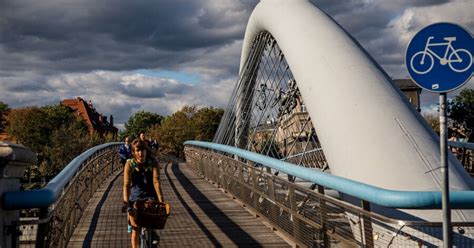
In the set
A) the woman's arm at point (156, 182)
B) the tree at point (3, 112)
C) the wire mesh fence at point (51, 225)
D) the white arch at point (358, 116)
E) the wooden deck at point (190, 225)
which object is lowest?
the wooden deck at point (190, 225)

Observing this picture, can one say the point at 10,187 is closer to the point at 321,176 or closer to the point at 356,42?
the point at 321,176

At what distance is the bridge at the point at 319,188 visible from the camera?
14.2ft

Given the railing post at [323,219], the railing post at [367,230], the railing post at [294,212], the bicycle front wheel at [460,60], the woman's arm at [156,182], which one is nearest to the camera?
the bicycle front wheel at [460,60]

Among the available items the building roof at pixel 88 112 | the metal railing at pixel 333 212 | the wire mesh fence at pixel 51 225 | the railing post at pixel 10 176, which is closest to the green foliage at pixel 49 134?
the building roof at pixel 88 112

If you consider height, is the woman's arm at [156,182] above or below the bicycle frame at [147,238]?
above

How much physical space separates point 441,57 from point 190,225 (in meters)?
5.31

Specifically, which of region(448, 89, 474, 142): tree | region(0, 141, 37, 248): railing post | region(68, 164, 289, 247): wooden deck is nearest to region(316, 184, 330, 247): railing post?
region(68, 164, 289, 247): wooden deck

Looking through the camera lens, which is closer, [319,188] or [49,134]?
[319,188]

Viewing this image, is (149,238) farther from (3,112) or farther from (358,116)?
(3,112)

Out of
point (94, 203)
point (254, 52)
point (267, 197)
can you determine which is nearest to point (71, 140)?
point (254, 52)

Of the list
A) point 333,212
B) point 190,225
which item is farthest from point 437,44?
point 190,225

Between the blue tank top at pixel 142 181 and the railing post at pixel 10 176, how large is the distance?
1418 mm

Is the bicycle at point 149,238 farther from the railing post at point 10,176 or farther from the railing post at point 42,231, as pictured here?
the railing post at point 10,176

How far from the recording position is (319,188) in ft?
19.1
